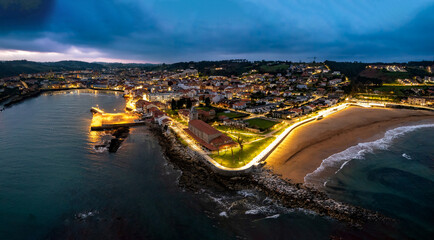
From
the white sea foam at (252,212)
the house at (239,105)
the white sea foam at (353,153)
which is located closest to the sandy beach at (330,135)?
the white sea foam at (353,153)

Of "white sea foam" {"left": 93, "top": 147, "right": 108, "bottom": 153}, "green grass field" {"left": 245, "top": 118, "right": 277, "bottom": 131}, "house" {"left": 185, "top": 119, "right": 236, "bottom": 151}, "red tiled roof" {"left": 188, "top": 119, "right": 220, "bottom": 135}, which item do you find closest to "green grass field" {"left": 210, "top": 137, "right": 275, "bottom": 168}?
"house" {"left": 185, "top": 119, "right": 236, "bottom": 151}

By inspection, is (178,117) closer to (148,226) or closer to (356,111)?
(148,226)

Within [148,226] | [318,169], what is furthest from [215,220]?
[318,169]

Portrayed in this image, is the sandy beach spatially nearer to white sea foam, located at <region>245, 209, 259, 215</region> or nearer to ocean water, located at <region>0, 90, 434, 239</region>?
ocean water, located at <region>0, 90, 434, 239</region>

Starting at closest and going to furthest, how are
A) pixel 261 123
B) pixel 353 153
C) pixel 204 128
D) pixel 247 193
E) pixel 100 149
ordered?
pixel 247 193, pixel 353 153, pixel 100 149, pixel 204 128, pixel 261 123

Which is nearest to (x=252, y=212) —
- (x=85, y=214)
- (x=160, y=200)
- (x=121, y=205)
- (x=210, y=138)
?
(x=160, y=200)

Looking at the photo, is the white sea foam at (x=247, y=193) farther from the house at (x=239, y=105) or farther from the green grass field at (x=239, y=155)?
the house at (x=239, y=105)

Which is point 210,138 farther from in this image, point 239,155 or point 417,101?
point 417,101
